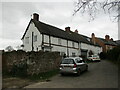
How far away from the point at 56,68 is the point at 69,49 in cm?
1808

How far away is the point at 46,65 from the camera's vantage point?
55.4 ft

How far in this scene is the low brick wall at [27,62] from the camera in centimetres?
1463

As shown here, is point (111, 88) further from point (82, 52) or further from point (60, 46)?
point (82, 52)

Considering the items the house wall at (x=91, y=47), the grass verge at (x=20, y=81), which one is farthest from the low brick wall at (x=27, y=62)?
the house wall at (x=91, y=47)

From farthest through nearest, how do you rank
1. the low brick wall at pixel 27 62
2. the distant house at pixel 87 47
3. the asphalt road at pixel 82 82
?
1. the distant house at pixel 87 47
2. the low brick wall at pixel 27 62
3. the asphalt road at pixel 82 82

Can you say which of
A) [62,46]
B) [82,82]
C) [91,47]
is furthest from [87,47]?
[82,82]

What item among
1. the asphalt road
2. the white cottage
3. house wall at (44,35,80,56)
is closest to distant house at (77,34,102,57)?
house wall at (44,35,80,56)

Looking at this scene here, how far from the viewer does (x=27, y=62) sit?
14.7 m

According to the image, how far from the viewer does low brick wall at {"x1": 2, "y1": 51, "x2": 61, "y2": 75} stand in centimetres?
1463

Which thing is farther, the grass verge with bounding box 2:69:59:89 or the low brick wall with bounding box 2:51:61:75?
the low brick wall with bounding box 2:51:61:75

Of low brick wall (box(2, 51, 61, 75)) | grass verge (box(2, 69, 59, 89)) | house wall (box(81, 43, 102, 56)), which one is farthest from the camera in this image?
house wall (box(81, 43, 102, 56))

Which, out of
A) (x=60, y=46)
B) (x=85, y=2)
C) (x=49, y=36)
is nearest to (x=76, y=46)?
(x=60, y=46)

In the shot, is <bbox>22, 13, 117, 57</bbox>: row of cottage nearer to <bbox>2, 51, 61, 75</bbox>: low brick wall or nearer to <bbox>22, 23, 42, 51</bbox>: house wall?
<bbox>22, 23, 42, 51</bbox>: house wall

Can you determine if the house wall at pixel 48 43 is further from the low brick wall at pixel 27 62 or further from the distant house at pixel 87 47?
the low brick wall at pixel 27 62
